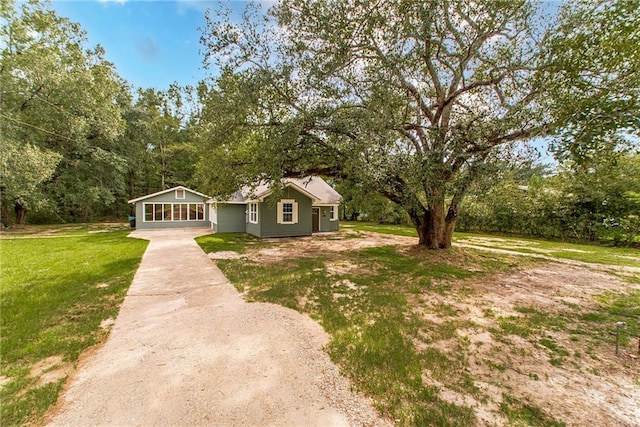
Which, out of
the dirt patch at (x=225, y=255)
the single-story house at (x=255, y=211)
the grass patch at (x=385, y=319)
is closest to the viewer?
the grass patch at (x=385, y=319)

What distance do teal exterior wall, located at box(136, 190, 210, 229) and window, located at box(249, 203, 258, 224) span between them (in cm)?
522

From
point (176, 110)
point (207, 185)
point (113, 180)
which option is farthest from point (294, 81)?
point (176, 110)

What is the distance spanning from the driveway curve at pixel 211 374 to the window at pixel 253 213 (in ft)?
31.5

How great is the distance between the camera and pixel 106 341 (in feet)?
11.6

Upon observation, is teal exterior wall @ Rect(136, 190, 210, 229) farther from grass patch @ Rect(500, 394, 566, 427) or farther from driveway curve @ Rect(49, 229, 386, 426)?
grass patch @ Rect(500, 394, 566, 427)

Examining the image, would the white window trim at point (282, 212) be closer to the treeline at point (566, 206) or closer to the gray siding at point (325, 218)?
the gray siding at point (325, 218)

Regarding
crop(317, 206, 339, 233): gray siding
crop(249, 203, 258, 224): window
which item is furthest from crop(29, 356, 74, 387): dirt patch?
crop(317, 206, 339, 233): gray siding

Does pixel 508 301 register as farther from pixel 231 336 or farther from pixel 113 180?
pixel 113 180

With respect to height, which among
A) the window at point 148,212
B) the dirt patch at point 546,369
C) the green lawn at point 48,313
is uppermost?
the window at point 148,212

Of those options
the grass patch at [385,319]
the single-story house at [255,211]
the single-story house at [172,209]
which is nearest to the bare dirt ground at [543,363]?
the grass patch at [385,319]

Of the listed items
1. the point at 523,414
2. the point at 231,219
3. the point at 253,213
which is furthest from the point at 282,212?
the point at 523,414

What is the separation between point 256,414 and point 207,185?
30.4 feet

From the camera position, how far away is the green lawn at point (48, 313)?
101 inches

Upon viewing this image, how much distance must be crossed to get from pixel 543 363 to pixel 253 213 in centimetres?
1343
